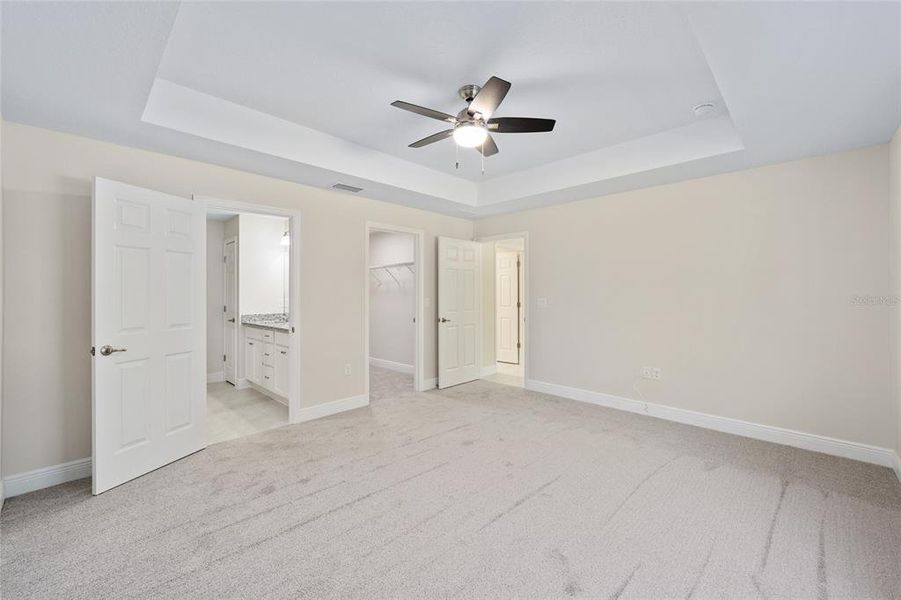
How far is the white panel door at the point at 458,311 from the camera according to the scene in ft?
17.3

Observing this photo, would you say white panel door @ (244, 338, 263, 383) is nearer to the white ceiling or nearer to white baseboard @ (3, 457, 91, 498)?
white baseboard @ (3, 457, 91, 498)

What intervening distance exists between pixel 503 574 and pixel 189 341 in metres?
2.82

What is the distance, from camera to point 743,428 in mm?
3521

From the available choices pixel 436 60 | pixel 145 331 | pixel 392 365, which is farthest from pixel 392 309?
pixel 436 60

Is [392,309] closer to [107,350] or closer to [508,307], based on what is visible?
[508,307]

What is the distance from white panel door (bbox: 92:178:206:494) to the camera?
254cm

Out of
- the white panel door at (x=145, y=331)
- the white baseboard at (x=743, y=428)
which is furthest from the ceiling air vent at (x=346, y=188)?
the white baseboard at (x=743, y=428)

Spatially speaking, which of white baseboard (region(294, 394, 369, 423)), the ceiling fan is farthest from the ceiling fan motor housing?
white baseboard (region(294, 394, 369, 423))

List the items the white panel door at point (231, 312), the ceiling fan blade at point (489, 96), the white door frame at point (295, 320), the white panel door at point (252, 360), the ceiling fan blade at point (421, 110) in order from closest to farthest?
the ceiling fan blade at point (489, 96), the ceiling fan blade at point (421, 110), the white door frame at point (295, 320), the white panel door at point (252, 360), the white panel door at point (231, 312)

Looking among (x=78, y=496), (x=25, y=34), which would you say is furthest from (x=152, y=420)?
(x=25, y=34)

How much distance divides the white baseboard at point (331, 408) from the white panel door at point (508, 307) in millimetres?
3366

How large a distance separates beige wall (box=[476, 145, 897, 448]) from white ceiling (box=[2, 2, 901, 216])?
387 mm

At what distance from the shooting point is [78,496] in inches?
97.4

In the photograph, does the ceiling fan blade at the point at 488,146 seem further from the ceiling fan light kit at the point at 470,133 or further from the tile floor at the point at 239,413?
the tile floor at the point at 239,413
